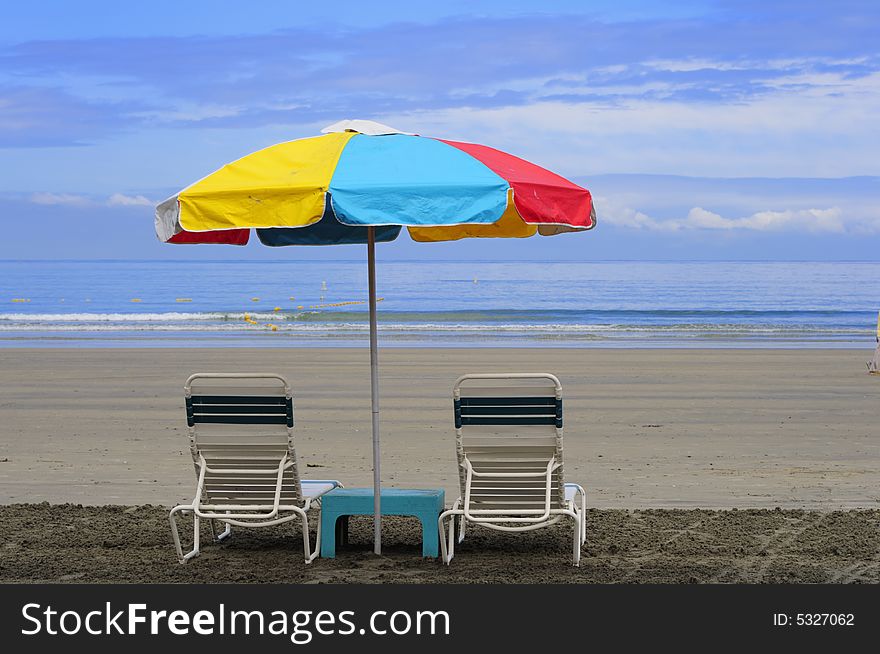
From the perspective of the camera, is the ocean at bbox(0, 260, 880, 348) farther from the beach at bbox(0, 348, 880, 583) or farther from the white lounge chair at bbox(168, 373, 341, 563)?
the white lounge chair at bbox(168, 373, 341, 563)

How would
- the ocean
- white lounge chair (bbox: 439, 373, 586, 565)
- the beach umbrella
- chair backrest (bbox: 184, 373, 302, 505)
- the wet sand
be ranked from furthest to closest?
the ocean
chair backrest (bbox: 184, 373, 302, 505)
white lounge chair (bbox: 439, 373, 586, 565)
the wet sand
the beach umbrella

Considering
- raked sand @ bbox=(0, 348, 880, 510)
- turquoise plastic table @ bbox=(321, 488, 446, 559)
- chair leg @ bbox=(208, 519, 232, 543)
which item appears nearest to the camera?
turquoise plastic table @ bbox=(321, 488, 446, 559)

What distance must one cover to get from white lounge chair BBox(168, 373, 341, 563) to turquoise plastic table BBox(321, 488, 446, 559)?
73 mm

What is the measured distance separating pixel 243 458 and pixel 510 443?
1507 millimetres

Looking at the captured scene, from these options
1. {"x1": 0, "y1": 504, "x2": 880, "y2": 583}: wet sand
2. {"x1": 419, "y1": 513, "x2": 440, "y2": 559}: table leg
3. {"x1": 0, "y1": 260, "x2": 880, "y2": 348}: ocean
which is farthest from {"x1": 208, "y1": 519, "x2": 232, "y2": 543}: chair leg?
{"x1": 0, "y1": 260, "x2": 880, "y2": 348}: ocean

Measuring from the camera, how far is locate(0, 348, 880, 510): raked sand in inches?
342

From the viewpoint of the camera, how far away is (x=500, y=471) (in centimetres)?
610

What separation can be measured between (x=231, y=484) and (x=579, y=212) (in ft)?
8.11

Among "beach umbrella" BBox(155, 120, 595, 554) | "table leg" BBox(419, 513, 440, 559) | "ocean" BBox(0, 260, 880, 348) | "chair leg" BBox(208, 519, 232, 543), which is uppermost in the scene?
"beach umbrella" BBox(155, 120, 595, 554)

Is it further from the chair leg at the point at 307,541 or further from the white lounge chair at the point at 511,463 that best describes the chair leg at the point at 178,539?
the white lounge chair at the point at 511,463

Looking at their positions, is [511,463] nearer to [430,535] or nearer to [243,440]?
[430,535]

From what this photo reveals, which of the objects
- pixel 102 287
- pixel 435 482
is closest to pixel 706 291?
pixel 102 287

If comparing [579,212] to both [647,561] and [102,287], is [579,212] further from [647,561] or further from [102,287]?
[102,287]

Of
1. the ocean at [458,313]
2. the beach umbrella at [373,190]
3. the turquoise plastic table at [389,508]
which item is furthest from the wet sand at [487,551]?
the ocean at [458,313]
